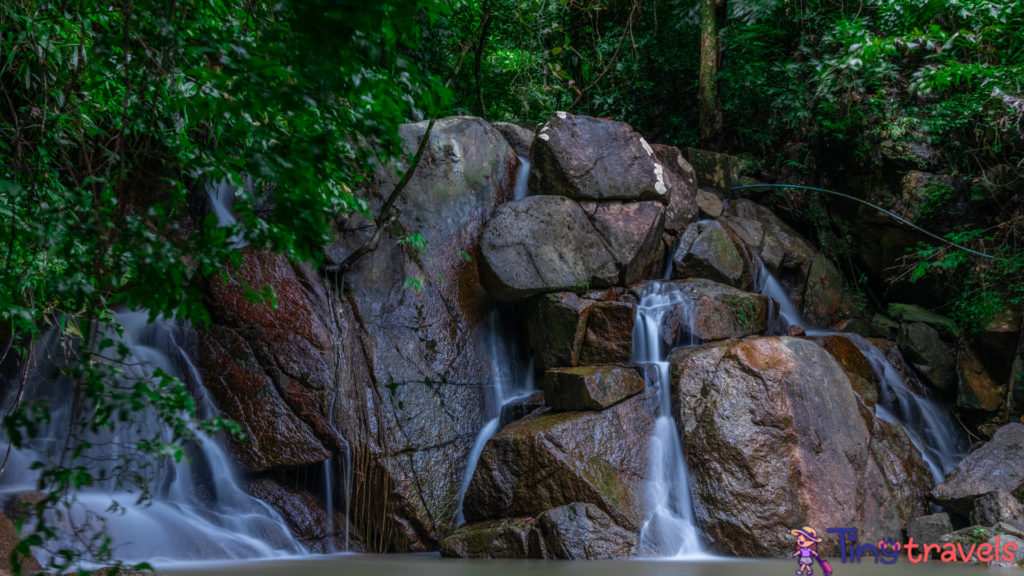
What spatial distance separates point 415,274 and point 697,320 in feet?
10.2

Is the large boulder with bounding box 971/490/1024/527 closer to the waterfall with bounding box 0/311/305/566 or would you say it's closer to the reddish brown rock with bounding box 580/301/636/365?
the reddish brown rock with bounding box 580/301/636/365

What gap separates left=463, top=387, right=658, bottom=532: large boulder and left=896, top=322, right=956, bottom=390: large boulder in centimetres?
456

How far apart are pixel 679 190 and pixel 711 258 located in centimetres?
139

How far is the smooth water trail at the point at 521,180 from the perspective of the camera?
8.40 meters

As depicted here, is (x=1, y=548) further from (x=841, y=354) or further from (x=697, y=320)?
(x=841, y=354)

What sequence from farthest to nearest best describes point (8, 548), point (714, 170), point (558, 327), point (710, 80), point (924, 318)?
point (710, 80) < point (714, 170) < point (924, 318) < point (558, 327) < point (8, 548)

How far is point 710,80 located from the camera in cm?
1112

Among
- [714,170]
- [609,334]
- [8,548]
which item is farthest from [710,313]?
[8,548]

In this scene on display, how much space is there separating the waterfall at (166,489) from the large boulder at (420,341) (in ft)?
3.23

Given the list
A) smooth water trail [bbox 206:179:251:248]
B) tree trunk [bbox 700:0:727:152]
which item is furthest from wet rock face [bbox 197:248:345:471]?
tree trunk [bbox 700:0:727:152]

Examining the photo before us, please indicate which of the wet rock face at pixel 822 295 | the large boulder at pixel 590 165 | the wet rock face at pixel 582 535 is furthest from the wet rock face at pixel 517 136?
the wet rock face at pixel 582 535

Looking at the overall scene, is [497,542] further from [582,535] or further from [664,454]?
[664,454]

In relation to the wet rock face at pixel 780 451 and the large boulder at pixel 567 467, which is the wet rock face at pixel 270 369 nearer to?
the large boulder at pixel 567 467

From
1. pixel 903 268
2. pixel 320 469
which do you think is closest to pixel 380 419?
pixel 320 469
